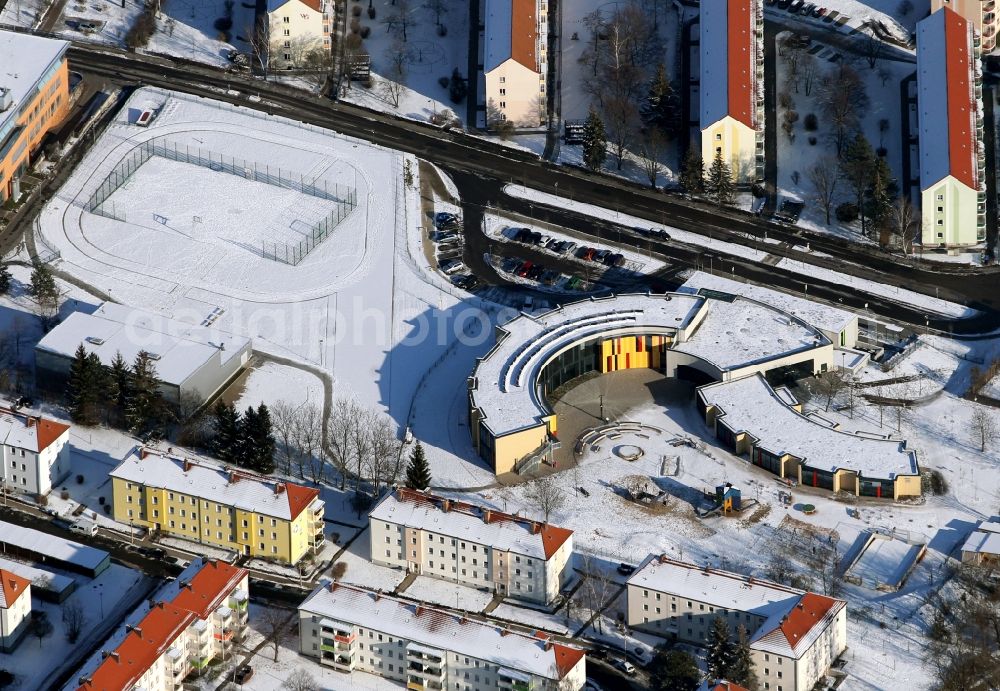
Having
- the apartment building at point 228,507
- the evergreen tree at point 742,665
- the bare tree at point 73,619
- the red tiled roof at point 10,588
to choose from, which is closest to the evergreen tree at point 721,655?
the evergreen tree at point 742,665

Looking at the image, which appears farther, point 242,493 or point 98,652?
point 242,493

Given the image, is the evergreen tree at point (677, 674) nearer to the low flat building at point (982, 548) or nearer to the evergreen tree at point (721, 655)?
the evergreen tree at point (721, 655)

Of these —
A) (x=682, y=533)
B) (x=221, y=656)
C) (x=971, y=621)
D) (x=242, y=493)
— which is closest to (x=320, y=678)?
(x=221, y=656)

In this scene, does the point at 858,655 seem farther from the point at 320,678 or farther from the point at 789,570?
the point at 320,678

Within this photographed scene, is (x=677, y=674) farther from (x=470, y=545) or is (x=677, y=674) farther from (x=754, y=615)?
(x=470, y=545)

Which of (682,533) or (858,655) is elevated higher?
(682,533)

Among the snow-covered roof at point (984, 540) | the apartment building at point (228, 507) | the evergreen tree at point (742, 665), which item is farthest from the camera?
the apartment building at point (228, 507)
